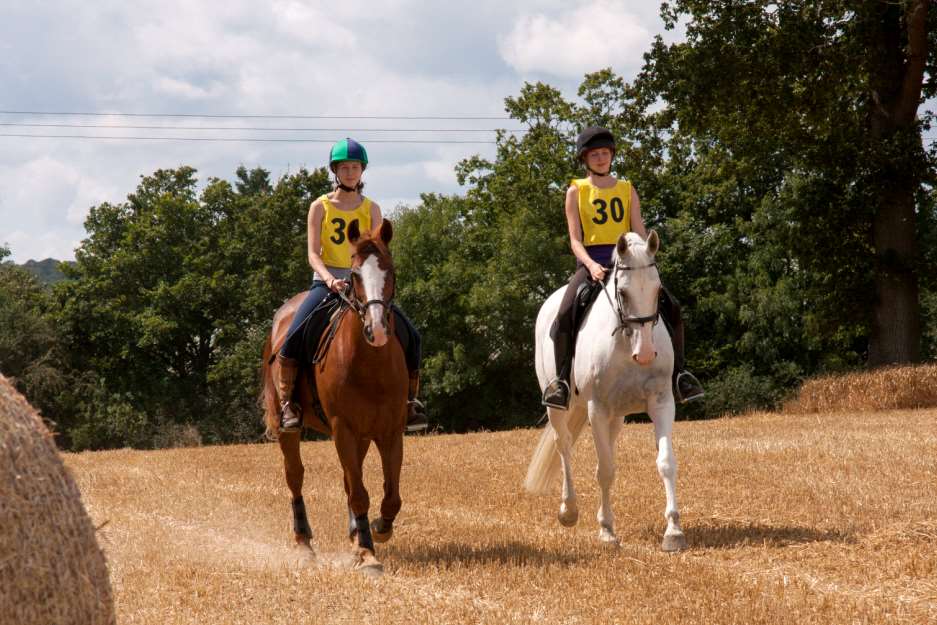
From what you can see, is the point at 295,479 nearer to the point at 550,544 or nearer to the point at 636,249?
the point at 550,544

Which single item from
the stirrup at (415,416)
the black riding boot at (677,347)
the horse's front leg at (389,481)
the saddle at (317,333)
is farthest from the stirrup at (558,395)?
the saddle at (317,333)

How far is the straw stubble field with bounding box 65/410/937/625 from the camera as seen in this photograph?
6.62 m

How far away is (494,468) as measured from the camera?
51.8 ft

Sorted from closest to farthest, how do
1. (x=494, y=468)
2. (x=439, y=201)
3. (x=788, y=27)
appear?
(x=494, y=468), (x=788, y=27), (x=439, y=201)

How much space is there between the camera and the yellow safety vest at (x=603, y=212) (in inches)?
380

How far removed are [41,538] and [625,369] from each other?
5574 millimetres

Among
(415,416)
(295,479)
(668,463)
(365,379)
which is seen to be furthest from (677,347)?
(295,479)

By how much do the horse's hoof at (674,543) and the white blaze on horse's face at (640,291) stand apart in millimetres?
1457

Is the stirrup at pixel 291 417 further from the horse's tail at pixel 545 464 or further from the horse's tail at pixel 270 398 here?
the horse's tail at pixel 545 464

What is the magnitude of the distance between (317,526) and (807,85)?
20.1 meters

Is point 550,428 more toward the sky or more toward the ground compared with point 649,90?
more toward the ground

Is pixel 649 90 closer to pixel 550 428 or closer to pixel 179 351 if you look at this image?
pixel 550 428

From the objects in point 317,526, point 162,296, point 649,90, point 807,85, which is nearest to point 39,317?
point 162,296

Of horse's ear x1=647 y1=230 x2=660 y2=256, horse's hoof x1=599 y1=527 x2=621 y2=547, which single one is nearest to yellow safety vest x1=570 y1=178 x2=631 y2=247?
horse's ear x1=647 y1=230 x2=660 y2=256
